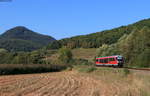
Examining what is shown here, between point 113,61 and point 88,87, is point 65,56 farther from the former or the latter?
point 88,87

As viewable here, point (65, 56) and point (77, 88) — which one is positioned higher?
point (65, 56)

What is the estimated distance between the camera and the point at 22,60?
286 ft

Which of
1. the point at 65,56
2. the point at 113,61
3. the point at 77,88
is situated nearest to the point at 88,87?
the point at 77,88

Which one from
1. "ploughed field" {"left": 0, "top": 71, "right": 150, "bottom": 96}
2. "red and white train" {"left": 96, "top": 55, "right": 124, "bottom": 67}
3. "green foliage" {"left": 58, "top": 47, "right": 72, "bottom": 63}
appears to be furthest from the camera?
"green foliage" {"left": 58, "top": 47, "right": 72, "bottom": 63}

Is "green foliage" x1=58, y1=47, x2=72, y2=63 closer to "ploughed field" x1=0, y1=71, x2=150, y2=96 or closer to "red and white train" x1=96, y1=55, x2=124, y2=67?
"red and white train" x1=96, y1=55, x2=124, y2=67

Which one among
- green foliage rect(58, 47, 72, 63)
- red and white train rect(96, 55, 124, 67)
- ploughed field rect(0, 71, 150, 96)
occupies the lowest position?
ploughed field rect(0, 71, 150, 96)

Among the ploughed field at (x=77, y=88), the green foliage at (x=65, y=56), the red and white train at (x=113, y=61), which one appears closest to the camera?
the ploughed field at (x=77, y=88)

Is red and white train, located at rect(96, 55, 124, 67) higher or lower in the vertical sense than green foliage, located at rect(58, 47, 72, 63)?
lower

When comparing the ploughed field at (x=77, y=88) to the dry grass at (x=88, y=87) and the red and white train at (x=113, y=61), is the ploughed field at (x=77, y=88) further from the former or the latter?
the red and white train at (x=113, y=61)

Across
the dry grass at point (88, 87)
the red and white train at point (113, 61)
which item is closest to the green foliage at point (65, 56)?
the red and white train at point (113, 61)

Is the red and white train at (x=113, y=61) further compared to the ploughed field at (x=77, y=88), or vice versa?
the red and white train at (x=113, y=61)

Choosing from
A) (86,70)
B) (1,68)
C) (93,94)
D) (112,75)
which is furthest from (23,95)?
(1,68)

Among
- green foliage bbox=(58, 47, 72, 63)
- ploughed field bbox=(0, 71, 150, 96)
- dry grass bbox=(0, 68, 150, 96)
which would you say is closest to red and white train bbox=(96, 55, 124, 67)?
dry grass bbox=(0, 68, 150, 96)

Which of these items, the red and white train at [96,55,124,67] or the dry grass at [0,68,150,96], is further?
the red and white train at [96,55,124,67]
